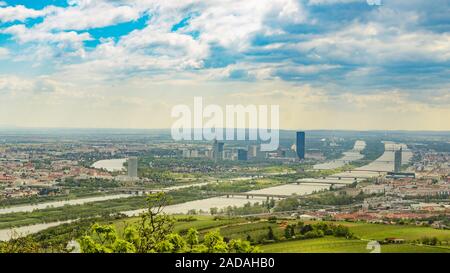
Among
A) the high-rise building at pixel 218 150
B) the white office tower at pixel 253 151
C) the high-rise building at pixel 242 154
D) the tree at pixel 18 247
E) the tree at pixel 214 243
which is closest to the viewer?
the tree at pixel 214 243

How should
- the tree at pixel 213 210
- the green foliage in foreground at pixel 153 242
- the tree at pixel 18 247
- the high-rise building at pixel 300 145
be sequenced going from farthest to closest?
the high-rise building at pixel 300 145 < the tree at pixel 213 210 < the tree at pixel 18 247 < the green foliage in foreground at pixel 153 242

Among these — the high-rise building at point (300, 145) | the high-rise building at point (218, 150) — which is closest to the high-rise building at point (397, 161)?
the high-rise building at point (300, 145)

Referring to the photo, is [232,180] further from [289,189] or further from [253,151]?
[289,189]

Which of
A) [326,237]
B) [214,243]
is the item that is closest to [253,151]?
[326,237]

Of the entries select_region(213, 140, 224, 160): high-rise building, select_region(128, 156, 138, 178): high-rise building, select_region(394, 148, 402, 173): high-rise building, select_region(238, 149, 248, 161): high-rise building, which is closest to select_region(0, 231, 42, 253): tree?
select_region(213, 140, 224, 160): high-rise building

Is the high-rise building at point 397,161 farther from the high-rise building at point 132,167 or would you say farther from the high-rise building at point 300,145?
the high-rise building at point 132,167
